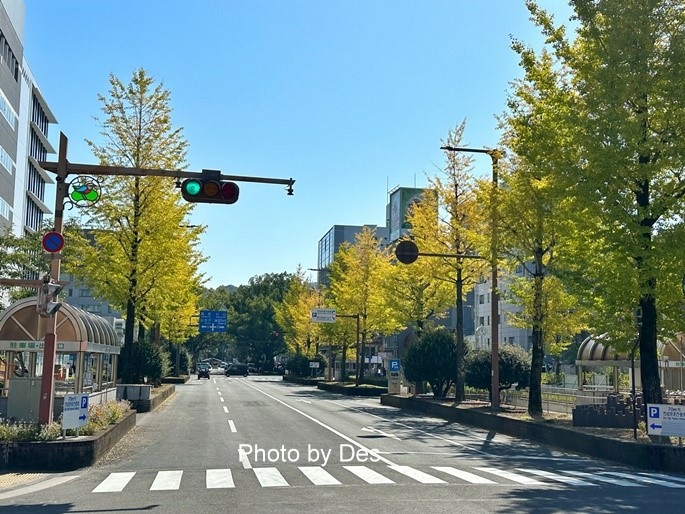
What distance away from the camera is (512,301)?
25.8 meters

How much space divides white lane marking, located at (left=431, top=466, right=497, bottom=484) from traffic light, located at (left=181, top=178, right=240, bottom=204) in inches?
253

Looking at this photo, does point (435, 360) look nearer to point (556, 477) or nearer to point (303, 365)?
point (556, 477)

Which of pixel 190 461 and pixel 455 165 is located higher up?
pixel 455 165

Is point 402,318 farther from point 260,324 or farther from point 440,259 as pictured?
point 260,324

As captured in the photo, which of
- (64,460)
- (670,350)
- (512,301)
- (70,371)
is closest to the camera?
(64,460)

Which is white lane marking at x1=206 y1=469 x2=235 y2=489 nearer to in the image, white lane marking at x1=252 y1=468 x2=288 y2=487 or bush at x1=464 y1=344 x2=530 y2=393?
white lane marking at x1=252 y1=468 x2=288 y2=487

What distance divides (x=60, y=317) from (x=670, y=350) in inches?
1018

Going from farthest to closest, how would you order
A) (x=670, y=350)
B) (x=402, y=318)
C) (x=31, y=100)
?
1. (x=31, y=100)
2. (x=402, y=318)
3. (x=670, y=350)

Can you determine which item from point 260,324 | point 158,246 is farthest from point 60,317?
point 260,324

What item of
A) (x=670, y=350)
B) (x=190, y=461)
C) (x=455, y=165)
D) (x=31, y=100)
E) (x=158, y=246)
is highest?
(x=31, y=100)

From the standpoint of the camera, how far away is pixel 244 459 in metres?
15.0

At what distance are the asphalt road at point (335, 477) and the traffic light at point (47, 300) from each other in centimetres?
311

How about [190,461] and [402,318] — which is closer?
[190,461]

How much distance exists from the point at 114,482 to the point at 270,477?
8.59 feet
